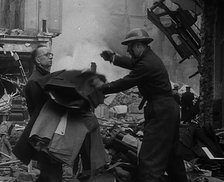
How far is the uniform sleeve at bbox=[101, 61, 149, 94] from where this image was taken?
579 cm

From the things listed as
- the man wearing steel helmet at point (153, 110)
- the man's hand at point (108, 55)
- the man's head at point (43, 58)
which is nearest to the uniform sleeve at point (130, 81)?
the man wearing steel helmet at point (153, 110)

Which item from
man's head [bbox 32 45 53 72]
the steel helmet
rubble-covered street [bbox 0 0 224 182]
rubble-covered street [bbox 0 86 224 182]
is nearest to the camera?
rubble-covered street [bbox 0 0 224 182]

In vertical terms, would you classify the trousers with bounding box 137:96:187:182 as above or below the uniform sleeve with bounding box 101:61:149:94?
below

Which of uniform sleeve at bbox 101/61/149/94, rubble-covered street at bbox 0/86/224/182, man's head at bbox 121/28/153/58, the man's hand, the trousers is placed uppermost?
man's head at bbox 121/28/153/58

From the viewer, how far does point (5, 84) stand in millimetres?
22422

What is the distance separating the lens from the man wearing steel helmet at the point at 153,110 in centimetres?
576

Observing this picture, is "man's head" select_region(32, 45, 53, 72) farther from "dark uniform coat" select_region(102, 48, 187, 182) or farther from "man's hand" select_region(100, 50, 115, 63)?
"dark uniform coat" select_region(102, 48, 187, 182)

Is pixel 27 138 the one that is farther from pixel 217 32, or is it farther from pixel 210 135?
pixel 217 32

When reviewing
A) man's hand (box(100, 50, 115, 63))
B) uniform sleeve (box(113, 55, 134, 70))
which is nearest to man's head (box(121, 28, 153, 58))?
uniform sleeve (box(113, 55, 134, 70))

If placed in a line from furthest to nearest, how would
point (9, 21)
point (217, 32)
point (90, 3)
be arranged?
point (90, 3) → point (9, 21) → point (217, 32)

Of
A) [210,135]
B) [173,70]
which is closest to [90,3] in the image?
[173,70]

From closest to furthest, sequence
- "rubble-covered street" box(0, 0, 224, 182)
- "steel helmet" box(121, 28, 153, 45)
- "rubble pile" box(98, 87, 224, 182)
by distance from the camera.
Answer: "rubble-covered street" box(0, 0, 224, 182) → "steel helmet" box(121, 28, 153, 45) → "rubble pile" box(98, 87, 224, 182)

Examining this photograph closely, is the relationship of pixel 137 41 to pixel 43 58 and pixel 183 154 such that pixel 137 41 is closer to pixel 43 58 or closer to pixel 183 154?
pixel 43 58

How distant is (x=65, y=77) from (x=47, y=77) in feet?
0.79
